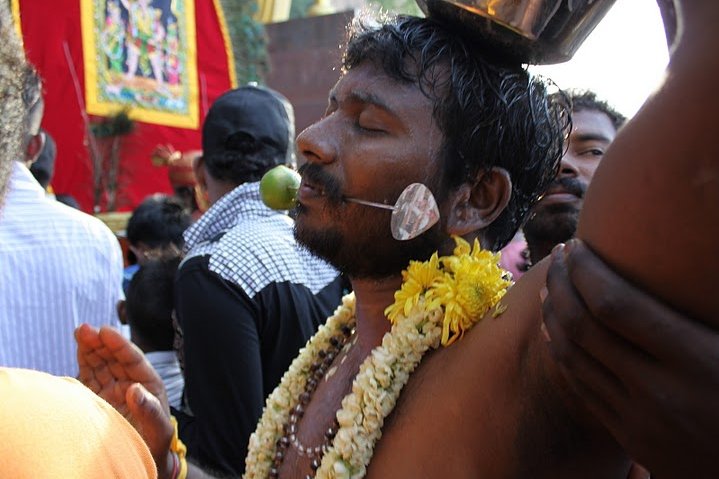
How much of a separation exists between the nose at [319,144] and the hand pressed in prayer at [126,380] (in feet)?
2.18

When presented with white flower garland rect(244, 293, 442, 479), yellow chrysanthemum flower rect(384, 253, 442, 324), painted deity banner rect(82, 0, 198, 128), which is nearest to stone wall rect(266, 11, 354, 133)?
painted deity banner rect(82, 0, 198, 128)

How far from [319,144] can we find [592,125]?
1.74 meters

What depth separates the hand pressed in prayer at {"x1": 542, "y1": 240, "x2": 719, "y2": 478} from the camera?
730 mm

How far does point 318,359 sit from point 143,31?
6.63 meters

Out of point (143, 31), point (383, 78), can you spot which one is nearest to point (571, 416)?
point (383, 78)

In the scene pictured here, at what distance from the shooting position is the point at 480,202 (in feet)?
5.95

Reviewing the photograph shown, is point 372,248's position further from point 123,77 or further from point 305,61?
point 305,61

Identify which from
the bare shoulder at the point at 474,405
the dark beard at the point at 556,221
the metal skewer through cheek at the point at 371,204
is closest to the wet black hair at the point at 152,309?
the dark beard at the point at 556,221

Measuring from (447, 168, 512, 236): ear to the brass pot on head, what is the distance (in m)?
0.28

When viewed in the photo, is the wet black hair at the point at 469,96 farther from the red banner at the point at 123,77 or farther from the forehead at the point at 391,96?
the red banner at the point at 123,77

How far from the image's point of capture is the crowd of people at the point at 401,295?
2.44 feet

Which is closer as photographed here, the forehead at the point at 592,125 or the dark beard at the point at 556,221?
the dark beard at the point at 556,221

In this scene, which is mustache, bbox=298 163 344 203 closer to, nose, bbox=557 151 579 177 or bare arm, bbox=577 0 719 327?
bare arm, bbox=577 0 719 327

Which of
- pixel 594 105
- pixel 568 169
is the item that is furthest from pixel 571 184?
pixel 594 105
